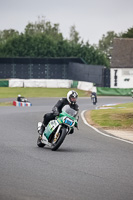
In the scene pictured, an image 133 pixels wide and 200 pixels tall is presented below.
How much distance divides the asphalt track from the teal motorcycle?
0.25 m

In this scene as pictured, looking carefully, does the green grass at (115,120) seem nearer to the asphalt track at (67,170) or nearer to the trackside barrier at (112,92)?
the asphalt track at (67,170)

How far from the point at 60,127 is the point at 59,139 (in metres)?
0.30

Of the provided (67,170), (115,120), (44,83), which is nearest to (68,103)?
(67,170)

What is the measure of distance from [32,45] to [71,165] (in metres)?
95.1

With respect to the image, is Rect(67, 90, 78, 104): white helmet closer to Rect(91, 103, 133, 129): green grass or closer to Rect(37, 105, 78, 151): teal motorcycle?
Rect(37, 105, 78, 151): teal motorcycle

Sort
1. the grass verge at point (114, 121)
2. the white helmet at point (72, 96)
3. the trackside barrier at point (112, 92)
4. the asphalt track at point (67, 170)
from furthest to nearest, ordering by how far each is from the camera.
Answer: the trackside barrier at point (112, 92)
the grass verge at point (114, 121)
the white helmet at point (72, 96)
the asphalt track at point (67, 170)

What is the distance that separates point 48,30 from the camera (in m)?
172

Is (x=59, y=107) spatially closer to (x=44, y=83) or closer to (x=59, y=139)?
(x=59, y=139)

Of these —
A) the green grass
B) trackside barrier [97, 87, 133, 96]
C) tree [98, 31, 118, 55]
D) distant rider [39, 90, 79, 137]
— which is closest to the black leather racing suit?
distant rider [39, 90, 79, 137]

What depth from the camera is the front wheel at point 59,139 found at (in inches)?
583

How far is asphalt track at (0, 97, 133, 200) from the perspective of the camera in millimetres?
9201

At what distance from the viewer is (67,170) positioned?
11.6m

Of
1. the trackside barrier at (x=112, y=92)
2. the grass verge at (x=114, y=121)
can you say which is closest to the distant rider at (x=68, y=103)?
the grass verge at (x=114, y=121)

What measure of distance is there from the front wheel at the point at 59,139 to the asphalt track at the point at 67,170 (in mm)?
209
